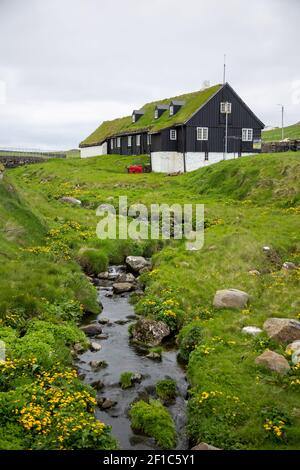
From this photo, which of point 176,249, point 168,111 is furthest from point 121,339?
point 168,111

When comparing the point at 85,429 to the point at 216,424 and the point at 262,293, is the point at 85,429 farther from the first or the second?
the point at 262,293

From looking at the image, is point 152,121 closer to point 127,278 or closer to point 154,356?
point 127,278

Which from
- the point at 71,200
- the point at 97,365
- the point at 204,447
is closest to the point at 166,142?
the point at 71,200

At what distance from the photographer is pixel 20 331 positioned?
56.5 feet

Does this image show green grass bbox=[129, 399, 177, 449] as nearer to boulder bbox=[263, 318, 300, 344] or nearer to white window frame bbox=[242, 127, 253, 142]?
boulder bbox=[263, 318, 300, 344]

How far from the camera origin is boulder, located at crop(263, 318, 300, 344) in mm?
16125

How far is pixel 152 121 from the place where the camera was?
71688mm

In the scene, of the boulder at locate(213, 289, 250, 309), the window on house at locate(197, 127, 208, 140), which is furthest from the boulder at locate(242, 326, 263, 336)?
the window on house at locate(197, 127, 208, 140)

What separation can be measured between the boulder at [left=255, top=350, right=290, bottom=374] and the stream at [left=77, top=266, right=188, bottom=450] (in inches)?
106

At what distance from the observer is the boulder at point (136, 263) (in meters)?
27.9

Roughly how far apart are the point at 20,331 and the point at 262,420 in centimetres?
935

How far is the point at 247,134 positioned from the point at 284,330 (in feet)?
166

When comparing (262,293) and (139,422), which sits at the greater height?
(262,293)

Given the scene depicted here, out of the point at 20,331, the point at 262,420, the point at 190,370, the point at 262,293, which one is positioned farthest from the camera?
the point at 262,293
